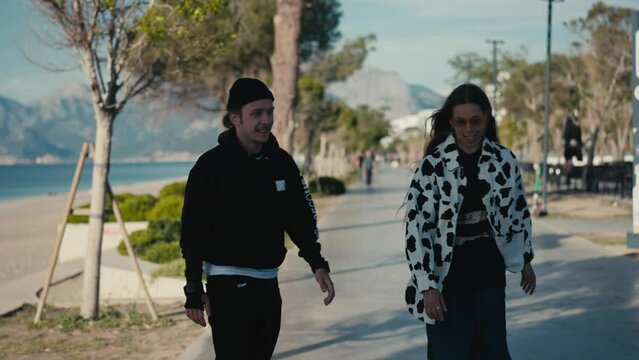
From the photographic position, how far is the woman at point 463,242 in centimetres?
441

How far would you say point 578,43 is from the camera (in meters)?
50.0

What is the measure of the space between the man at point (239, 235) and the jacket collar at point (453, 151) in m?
0.76

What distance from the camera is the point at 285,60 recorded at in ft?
71.6

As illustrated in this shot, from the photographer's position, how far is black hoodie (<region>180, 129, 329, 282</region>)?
4422mm

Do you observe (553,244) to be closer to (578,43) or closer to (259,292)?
(259,292)

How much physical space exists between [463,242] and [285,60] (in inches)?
Answer: 695

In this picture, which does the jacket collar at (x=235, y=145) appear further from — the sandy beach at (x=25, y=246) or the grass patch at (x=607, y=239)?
the grass patch at (x=607, y=239)

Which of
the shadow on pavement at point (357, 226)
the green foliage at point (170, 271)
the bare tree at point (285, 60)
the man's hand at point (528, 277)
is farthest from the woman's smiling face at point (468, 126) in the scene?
the bare tree at point (285, 60)

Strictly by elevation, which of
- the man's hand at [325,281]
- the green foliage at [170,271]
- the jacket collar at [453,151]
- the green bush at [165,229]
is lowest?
the green foliage at [170,271]

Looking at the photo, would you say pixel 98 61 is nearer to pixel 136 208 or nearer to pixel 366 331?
pixel 366 331

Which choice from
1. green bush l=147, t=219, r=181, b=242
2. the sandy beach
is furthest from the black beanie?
green bush l=147, t=219, r=181, b=242

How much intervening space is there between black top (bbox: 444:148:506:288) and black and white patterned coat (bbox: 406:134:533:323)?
0.11 ft

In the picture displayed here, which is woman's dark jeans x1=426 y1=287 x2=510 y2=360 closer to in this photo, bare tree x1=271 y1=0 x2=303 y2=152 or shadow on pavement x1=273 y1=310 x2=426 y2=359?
shadow on pavement x1=273 y1=310 x2=426 y2=359

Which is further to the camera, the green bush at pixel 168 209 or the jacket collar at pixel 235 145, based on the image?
the green bush at pixel 168 209
